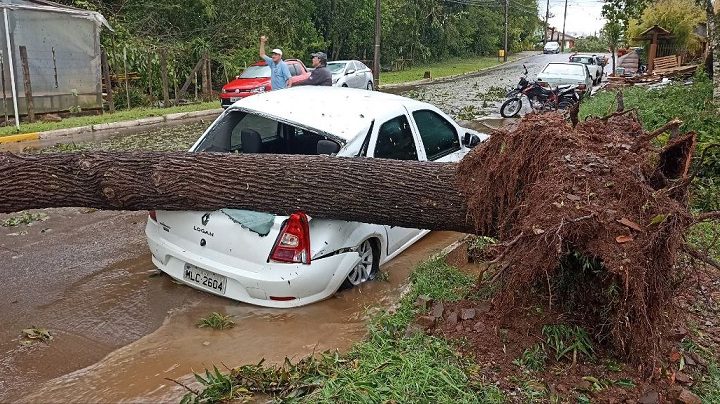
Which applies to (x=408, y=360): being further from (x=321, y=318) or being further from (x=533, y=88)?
(x=533, y=88)

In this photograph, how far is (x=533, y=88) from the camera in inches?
690

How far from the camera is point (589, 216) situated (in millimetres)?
3373

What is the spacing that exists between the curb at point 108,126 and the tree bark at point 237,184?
9.49 meters

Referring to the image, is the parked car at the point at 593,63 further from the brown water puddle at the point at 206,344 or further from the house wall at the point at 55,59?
the brown water puddle at the point at 206,344

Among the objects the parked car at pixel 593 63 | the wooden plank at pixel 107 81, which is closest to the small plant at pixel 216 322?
the wooden plank at pixel 107 81

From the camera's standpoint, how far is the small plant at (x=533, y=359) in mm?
3592

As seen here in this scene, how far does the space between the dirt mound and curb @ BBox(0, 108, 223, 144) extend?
39.5 ft

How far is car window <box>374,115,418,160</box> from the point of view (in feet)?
18.8

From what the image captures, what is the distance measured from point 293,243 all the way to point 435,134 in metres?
2.51

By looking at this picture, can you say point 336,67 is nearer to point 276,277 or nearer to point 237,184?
point 237,184

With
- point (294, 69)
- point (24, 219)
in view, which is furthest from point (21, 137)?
point (294, 69)

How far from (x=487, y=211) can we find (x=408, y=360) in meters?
1.32

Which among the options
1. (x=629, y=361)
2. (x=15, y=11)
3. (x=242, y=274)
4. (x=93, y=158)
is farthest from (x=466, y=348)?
(x=15, y=11)

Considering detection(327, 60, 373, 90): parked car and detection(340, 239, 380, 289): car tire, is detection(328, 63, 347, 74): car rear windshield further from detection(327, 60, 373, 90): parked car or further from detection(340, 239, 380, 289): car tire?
detection(340, 239, 380, 289): car tire
